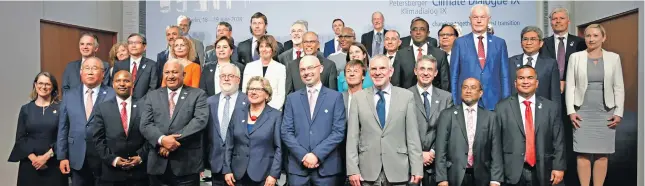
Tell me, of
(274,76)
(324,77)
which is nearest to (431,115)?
(324,77)

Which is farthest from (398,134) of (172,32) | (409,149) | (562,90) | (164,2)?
(164,2)

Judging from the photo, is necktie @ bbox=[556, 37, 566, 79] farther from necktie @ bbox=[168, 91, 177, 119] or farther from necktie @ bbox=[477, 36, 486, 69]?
necktie @ bbox=[168, 91, 177, 119]

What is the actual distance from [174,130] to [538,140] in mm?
2448

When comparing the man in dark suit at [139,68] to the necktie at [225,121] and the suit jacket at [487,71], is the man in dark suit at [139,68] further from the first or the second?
the suit jacket at [487,71]

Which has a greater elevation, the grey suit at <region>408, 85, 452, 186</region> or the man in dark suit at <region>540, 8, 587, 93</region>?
the man in dark suit at <region>540, 8, 587, 93</region>

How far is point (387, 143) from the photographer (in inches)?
171

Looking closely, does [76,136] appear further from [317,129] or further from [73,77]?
[317,129]

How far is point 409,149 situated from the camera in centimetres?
436

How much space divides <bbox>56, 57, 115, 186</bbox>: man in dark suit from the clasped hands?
631 millimetres

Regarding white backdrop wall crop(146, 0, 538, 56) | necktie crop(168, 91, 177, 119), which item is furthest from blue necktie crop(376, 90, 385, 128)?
white backdrop wall crop(146, 0, 538, 56)

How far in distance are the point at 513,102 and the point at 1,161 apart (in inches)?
186

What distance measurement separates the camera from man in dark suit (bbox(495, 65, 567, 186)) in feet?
14.7

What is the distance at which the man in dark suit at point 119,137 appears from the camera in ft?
15.1

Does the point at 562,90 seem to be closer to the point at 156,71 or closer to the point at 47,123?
the point at 156,71
